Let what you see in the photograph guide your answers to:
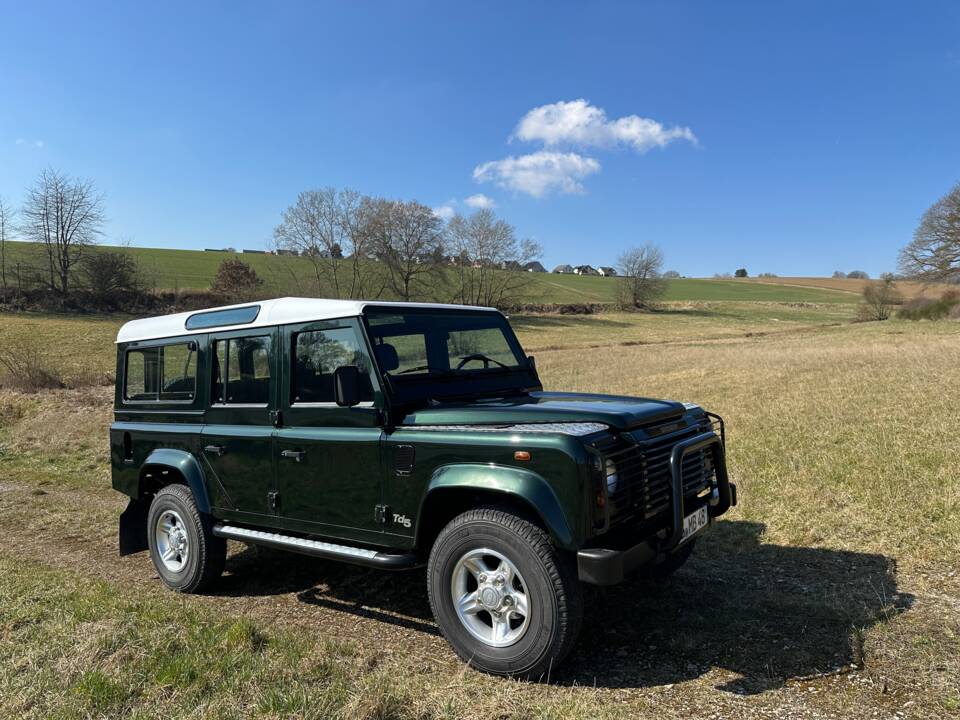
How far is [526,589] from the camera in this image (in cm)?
344

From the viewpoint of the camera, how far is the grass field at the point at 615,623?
10.7 ft

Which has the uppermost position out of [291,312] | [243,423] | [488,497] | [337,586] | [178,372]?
[291,312]

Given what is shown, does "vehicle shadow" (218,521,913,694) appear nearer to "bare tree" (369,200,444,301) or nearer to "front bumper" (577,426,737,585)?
"front bumper" (577,426,737,585)

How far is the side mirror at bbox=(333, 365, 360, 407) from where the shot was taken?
159 inches

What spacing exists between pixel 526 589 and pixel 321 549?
158cm

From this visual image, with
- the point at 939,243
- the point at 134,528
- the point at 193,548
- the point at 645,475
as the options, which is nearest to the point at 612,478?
the point at 645,475

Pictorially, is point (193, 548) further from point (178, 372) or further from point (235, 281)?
point (235, 281)

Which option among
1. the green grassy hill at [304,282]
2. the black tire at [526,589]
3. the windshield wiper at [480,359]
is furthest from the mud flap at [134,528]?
the green grassy hill at [304,282]

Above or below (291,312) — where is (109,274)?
above

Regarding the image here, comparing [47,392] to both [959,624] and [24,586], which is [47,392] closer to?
[24,586]

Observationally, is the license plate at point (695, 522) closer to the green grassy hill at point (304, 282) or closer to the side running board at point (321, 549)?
the side running board at point (321, 549)

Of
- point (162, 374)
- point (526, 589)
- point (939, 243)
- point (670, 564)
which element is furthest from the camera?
point (939, 243)

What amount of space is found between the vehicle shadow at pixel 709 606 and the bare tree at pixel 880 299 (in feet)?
174

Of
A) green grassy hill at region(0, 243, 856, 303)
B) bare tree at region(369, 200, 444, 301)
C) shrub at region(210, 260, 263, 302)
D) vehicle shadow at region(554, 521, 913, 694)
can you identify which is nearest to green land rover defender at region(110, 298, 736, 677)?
vehicle shadow at region(554, 521, 913, 694)
